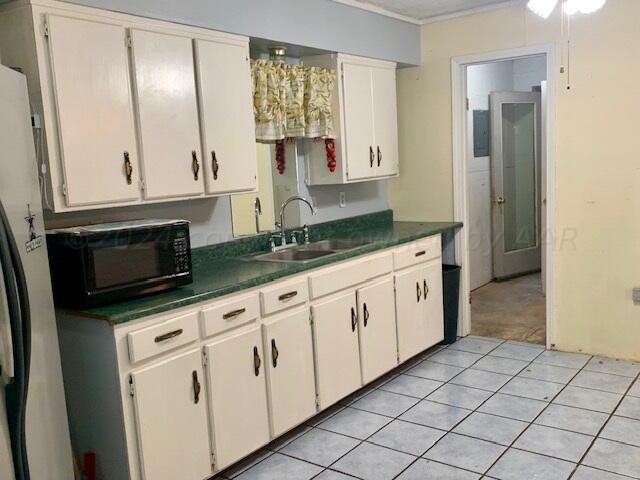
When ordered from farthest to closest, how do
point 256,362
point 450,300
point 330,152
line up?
1. point 450,300
2. point 330,152
3. point 256,362

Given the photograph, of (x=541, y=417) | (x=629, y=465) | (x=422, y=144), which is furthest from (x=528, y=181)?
(x=629, y=465)

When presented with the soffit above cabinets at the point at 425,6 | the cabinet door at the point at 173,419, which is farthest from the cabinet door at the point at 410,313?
the soffit above cabinets at the point at 425,6

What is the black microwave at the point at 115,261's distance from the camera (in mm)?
2357

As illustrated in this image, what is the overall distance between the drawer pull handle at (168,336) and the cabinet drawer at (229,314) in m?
0.13

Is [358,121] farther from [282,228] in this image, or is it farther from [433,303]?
[433,303]

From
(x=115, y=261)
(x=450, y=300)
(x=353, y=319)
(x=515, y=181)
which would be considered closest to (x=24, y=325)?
(x=115, y=261)

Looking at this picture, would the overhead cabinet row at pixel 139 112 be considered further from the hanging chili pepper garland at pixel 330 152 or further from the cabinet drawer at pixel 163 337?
the hanging chili pepper garland at pixel 330 152

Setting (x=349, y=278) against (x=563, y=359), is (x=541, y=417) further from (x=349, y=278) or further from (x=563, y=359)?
(x=349, y=278)

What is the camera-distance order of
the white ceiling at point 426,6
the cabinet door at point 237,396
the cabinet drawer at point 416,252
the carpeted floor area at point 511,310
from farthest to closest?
1. the carpeted floor area at point 511,310
2. the white ceiling at point 426,6
3. the cabinet drawer at point 416,252
4. the cabinet door at point 237,396

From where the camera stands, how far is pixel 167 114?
2777 millimetres

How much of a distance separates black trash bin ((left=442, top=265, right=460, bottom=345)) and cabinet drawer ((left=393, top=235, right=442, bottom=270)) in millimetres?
275

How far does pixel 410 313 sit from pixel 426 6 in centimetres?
210

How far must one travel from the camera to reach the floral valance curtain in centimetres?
342

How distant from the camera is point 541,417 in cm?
324
